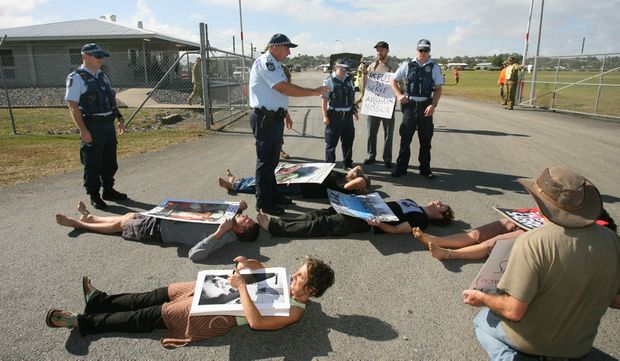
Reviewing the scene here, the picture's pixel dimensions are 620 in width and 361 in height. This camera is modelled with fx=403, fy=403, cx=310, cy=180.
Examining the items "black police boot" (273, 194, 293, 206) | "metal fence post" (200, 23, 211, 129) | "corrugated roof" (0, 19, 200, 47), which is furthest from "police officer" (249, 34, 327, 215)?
"corrugated roof" (0, 19, 200, 47)

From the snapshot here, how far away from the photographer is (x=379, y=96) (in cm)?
802

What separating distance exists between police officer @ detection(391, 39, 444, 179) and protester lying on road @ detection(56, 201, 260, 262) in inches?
145

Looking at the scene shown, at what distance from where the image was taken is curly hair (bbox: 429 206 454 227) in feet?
16.1

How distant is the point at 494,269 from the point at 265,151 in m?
3.27

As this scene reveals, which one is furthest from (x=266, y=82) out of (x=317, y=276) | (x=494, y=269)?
(x=494, y=269)

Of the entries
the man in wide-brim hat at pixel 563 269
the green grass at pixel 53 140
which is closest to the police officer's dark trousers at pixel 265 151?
the man in wide-brim hat at pixel 563 269

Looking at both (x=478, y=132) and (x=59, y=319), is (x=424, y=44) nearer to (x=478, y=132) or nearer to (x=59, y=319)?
(x=59, y=319)

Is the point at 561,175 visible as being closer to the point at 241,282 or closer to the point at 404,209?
the point at 241,282

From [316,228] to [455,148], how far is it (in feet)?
20.9

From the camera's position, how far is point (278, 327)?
290 centimetres

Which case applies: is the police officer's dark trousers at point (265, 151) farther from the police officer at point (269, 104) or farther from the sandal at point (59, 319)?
the sandal at point (59, 319)

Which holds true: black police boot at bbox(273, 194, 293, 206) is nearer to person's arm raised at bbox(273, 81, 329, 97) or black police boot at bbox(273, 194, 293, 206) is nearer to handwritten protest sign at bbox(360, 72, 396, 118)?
person's arm raised at bbox(273, 81, 329, 97)

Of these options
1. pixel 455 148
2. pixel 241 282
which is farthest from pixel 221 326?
pixel 455 148

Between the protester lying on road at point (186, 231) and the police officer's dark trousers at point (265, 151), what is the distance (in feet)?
2.37
